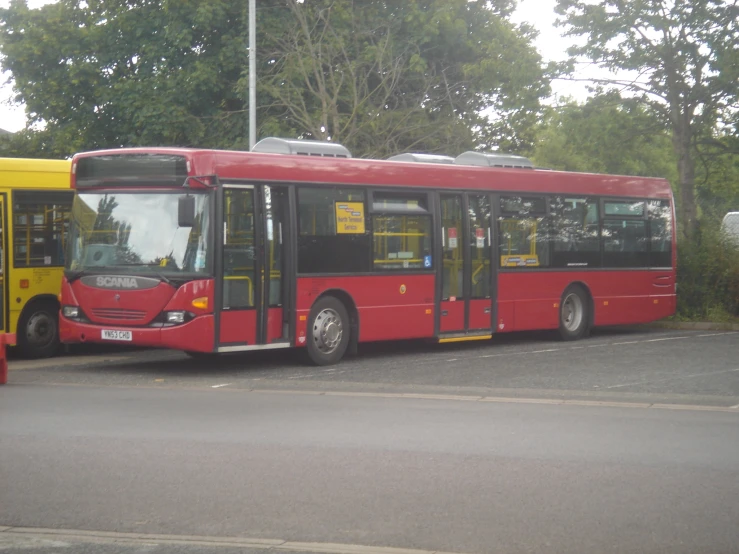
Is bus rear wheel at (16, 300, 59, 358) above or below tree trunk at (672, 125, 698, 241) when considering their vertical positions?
below

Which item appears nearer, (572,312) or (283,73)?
(572,312)

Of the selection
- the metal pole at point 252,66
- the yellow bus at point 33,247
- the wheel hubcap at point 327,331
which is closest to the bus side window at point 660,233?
the wheel hubcap at point 327,331

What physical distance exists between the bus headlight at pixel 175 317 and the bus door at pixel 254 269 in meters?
0.53

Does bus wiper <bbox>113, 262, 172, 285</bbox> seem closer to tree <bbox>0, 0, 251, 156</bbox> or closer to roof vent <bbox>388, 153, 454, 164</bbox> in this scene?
roof vent <bbox>388, 153, 454, 164</bbox>

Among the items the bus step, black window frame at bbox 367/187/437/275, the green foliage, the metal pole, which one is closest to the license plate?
black window frame at bbox 367/187/437/275

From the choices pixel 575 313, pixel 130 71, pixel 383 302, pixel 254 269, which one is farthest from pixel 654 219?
pixel 130 71

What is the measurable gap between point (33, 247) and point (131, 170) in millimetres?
2876

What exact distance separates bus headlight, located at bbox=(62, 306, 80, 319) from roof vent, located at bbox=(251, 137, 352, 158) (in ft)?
10.8

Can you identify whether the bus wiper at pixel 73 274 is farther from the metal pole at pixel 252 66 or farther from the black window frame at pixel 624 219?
the metal pole at pixel 252 66

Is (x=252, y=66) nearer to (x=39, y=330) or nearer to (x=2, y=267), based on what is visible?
(x=39, y=330)

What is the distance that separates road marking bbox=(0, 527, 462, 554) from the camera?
20.8ft

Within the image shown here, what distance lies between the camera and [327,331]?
1681cm

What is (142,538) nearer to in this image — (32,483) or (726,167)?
(32,483)

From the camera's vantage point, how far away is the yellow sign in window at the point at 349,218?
17.1m
